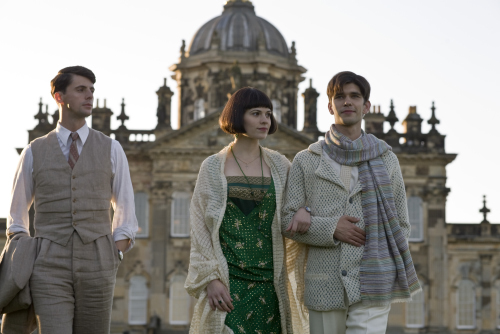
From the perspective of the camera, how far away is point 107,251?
7.28 m

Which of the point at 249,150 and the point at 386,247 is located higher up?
the point at 249,150

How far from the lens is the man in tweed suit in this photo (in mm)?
7125

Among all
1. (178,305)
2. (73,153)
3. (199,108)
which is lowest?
(178,305)

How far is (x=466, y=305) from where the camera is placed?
138 ft

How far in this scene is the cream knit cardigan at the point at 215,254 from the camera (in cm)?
717

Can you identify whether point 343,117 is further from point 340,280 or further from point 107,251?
point 107,251

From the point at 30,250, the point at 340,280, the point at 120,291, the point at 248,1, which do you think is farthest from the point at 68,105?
the point at 248,1

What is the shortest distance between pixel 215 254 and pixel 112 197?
974 mm

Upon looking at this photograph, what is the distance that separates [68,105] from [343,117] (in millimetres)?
2154

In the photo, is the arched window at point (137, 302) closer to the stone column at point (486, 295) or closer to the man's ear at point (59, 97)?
the stone column at point (486, 295)

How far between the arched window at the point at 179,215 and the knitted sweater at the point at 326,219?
3312 centimetres

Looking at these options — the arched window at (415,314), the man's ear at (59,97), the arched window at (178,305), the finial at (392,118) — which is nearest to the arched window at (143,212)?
the arched window at (178,305)

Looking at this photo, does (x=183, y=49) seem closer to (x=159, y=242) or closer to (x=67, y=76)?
(x=159, y=242)

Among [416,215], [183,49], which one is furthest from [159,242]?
[183,49]
